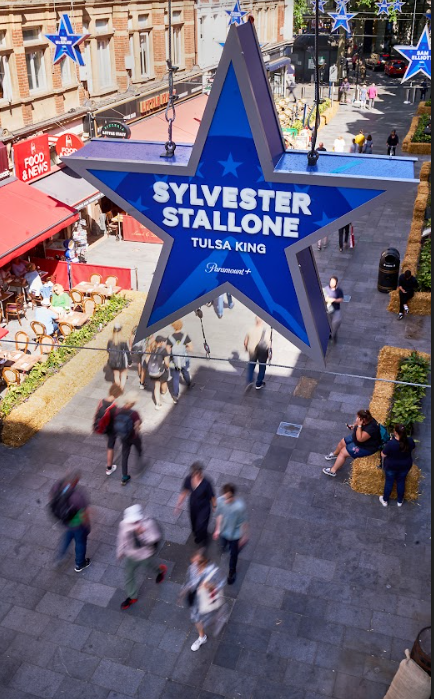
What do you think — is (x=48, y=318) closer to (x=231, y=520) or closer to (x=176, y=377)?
(x=176, y=377)

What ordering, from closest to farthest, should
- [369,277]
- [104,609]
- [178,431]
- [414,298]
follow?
[104,609]
[178,431]
[414,298]
[369,277]

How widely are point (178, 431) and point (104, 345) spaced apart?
312cm

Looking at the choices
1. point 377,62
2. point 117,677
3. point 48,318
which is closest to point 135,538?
point 117,677

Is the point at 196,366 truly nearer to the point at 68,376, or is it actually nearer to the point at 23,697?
the point at 68,376

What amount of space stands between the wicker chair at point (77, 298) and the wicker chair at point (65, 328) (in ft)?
4.53

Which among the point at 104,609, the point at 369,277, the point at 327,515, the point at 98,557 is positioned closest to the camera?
the point at 104,609

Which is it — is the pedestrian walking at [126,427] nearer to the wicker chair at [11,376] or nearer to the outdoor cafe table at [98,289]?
the wicker chair at [11,376]

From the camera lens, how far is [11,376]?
1312 cm

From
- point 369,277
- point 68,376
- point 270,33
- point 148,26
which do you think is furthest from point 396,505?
point 270,33

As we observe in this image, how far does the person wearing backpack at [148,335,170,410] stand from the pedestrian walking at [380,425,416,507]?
447 centimetres

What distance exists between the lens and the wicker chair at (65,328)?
14898 millimetres

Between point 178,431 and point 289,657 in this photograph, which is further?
point 178,431

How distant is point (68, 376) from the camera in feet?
44.1

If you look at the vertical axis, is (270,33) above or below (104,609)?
above
